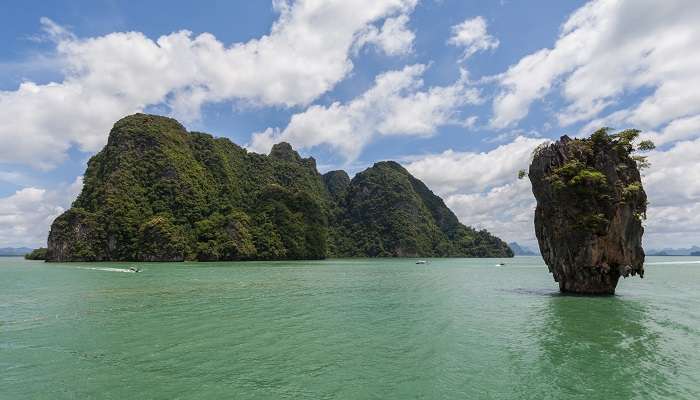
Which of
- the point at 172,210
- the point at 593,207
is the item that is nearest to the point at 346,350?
the point at 593,207

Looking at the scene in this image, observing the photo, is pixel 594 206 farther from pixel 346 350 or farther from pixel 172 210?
pixel 172 210

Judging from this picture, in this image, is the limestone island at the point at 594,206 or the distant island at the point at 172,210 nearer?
the limestone island at the point at 594,206

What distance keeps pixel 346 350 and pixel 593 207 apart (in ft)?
76.0

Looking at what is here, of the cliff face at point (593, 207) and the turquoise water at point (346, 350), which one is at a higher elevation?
the cliff face at point (593, 207)

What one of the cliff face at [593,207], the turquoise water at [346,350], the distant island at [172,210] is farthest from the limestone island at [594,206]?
the distant island at [172,210]

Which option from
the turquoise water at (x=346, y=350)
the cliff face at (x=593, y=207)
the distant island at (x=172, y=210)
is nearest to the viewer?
the turquoise water at (x=346, y=350)

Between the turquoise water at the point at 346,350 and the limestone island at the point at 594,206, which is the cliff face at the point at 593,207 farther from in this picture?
the turquoise water at the point at 346,350

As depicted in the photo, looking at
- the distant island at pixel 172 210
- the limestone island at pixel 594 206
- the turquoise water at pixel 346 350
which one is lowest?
the turquoise water at pixel 346 350

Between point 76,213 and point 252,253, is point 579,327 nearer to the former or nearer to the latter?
point 252,253

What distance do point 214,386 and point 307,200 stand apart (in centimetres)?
14749

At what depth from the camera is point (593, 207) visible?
29922 millimetres

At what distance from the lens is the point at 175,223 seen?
133 metres

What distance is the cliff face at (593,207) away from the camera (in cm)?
2969

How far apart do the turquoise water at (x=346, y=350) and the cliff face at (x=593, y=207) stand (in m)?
3.37
